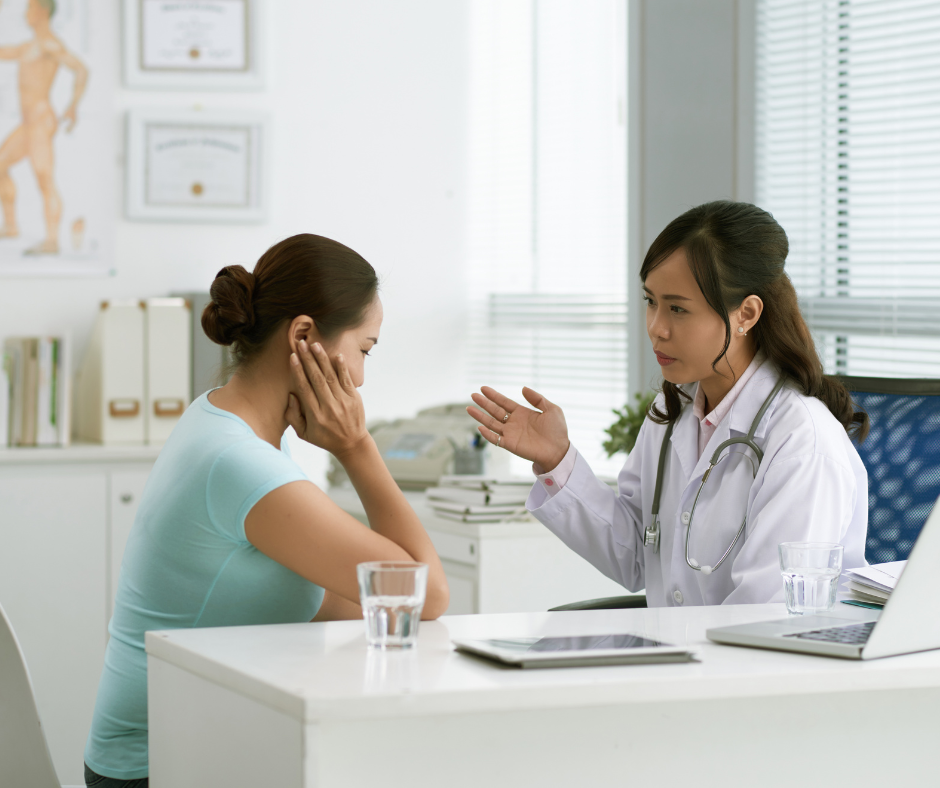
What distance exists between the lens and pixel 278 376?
1.50m

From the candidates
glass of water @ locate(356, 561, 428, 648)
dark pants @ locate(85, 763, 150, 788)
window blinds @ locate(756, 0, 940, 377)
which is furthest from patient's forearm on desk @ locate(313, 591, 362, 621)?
window blinds @ locate(756, 0, 940, 377)

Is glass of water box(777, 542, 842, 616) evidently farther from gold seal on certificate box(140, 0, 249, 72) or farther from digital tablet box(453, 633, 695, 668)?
gold seal on certificate box(140, 0, 249, 72)

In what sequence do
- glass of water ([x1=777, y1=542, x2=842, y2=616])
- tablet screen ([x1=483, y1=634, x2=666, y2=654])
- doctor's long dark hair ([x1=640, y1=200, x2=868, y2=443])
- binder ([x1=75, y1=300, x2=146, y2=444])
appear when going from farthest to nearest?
binder ([x1=75, y1=300, x2=146, y2=444])
doctor's long dark hair ([x1=640, y1=200, x2=868, y2=443])
glass of water ([x1=777, y1=542, x2=842, y2=616])
tablet screen ([x1=483, y1=634, x2=666, y2=654])

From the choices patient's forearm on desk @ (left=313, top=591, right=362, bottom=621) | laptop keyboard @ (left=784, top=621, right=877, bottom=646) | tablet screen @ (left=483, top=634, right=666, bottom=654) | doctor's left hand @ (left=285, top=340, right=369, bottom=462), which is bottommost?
patient's forearm on desk @ (left=313, top=591, right=362, bottom=621)

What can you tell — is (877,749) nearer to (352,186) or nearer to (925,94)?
(925,94)

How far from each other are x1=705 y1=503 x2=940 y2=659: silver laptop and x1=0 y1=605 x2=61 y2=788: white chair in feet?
2.63

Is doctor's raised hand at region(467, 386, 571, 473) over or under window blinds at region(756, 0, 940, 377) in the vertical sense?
under

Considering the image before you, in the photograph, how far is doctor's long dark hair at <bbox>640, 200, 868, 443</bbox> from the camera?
1.65 meters

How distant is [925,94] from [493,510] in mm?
1503

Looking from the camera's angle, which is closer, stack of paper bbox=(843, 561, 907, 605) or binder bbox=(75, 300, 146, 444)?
stack of paper bbox=(843, 561, 907, 605)

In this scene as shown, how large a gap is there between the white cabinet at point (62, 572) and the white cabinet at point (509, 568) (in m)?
1.07

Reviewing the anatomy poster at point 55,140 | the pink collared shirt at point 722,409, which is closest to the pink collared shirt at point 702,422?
the pink collared shirt at point 722,409

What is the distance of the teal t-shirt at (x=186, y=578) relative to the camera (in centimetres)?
131

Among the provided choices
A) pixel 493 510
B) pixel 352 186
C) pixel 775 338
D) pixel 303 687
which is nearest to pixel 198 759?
pixel 303 687
